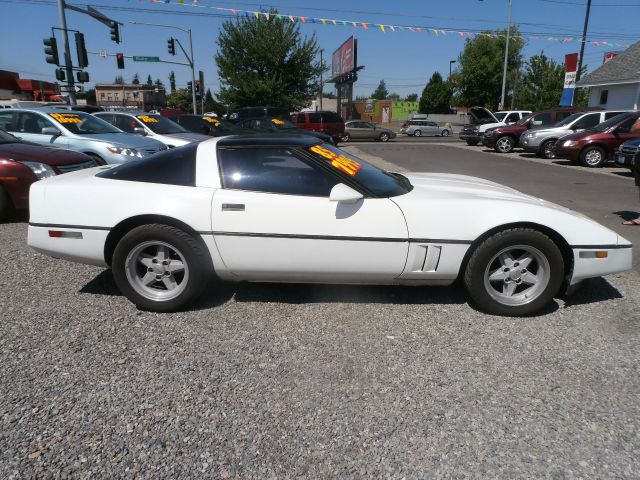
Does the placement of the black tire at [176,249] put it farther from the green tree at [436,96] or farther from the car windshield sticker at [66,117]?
the green tree at [436,96]

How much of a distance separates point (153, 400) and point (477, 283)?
220 cm

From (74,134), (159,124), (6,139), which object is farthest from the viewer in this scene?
(159,124)

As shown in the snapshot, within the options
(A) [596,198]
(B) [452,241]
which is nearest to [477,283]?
(B) [452,241]

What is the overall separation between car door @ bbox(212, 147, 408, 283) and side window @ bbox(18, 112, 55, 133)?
21.8 feet

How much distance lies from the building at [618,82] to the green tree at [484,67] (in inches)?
769

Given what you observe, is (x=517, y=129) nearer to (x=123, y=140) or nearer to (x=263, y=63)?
(x=123, y=140)

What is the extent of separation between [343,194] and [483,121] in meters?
23.6

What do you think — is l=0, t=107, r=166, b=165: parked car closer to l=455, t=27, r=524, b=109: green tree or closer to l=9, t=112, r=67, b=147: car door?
l=9, t=112, r=67, b=147: car door

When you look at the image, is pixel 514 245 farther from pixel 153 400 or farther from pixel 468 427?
pixel 153 400

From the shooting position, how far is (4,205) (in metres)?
5.89

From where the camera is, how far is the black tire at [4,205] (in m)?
5.86

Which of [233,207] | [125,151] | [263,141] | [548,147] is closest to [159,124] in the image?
[125,151]

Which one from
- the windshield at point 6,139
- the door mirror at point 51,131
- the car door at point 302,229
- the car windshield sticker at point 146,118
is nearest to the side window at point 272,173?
the car door at point 302,229

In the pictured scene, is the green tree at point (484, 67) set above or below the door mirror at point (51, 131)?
above
